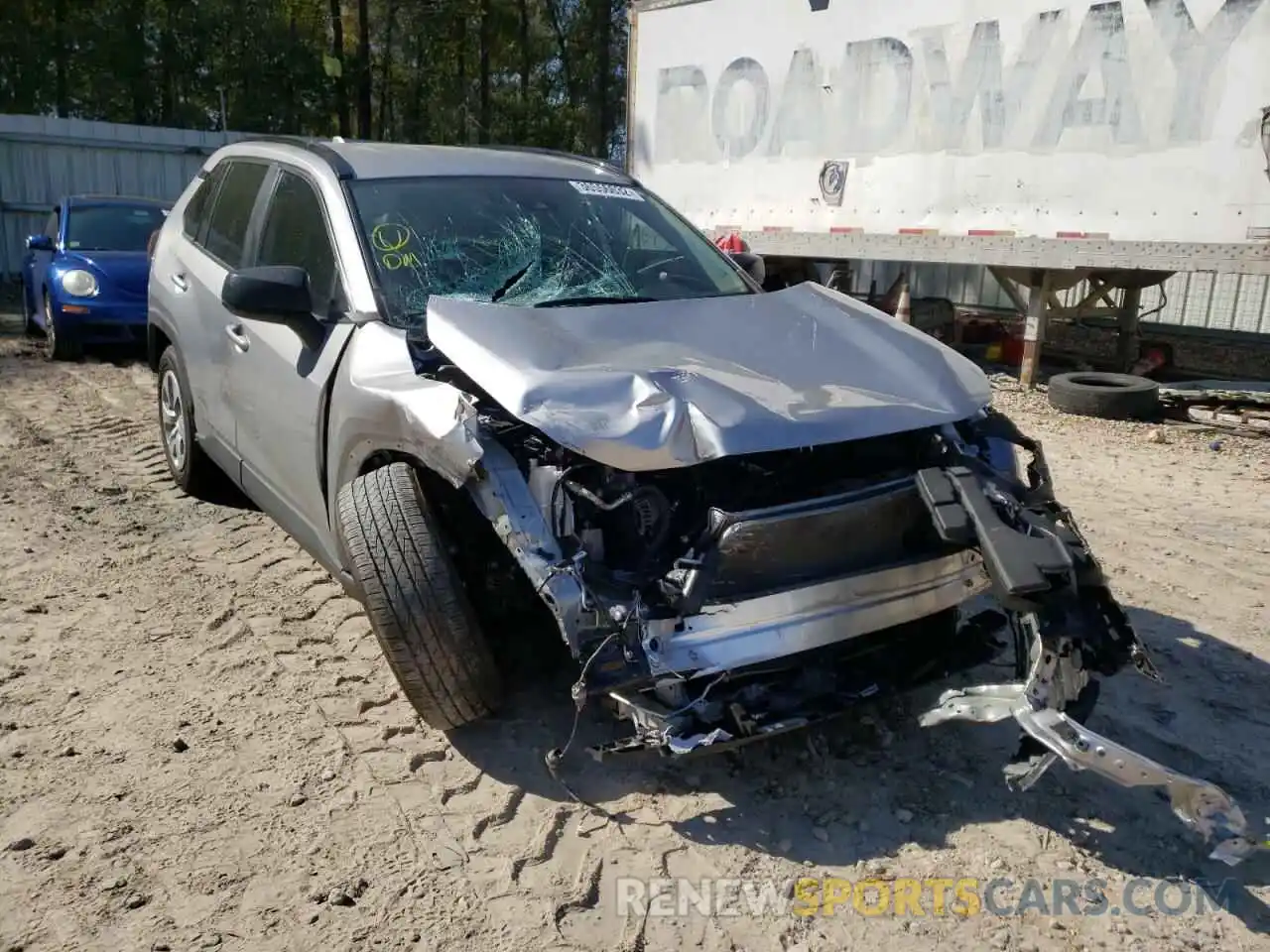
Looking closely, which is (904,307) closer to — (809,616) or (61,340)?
(61,340)

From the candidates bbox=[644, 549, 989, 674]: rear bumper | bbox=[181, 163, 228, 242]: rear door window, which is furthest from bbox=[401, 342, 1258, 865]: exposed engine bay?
bbox=[181, 163, 228, 242]: rear door window

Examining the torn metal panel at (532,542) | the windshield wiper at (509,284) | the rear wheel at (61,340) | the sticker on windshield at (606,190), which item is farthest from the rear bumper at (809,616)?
the rear wheel at (61,340)

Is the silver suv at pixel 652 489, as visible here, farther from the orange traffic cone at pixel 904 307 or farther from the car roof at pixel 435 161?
the orange traffic cone at pixel 904 307

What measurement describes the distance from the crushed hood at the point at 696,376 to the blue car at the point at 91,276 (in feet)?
22.4

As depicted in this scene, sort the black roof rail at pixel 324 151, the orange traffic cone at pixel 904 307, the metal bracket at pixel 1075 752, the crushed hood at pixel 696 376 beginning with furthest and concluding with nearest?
1. the orange traffic cone at pixel 904 307
2. the black roof rail at pixel 324 151
3. the crushed hood at pixel 696 376
4. the metal bracket at pixel 1075 752

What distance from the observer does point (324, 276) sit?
364 cm

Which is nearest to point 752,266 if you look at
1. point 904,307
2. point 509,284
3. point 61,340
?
point 509,284

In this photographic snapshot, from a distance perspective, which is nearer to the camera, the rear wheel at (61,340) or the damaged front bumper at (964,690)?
the damaged front bumper at (964,690)

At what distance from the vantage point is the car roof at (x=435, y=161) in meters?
3.95

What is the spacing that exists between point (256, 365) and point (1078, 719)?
3128mm

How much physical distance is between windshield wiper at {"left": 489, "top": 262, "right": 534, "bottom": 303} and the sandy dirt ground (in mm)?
1356

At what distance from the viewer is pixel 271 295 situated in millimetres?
3354

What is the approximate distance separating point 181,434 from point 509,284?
250 centimetres

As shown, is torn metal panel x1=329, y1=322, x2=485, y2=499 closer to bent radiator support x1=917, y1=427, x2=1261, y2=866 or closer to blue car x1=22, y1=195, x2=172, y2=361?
bent radiator support x1=917, y1=427, x2=1261, y2=866
